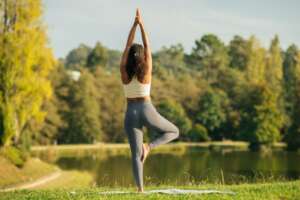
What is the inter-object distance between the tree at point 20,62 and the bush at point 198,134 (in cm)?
2520

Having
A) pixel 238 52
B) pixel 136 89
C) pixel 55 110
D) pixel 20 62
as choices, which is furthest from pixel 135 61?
pixel 238 52

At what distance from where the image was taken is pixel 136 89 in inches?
249

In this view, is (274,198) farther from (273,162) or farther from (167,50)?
(167,50)

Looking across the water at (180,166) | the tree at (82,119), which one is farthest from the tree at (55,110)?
the water at (180,166)

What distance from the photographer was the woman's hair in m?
6.30

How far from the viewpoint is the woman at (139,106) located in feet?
20.5

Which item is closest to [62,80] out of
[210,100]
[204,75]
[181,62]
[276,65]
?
[210,100]

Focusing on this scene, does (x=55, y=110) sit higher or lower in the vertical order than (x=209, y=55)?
lower

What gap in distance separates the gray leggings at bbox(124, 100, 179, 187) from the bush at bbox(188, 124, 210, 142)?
4040 centimetres

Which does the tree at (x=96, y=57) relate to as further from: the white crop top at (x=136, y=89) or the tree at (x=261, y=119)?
the white crop top at (x=136, y=89)

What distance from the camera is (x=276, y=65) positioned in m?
55.8

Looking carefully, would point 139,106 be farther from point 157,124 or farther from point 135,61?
point 135,61

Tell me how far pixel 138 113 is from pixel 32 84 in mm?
16962

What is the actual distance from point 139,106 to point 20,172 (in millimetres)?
15287
